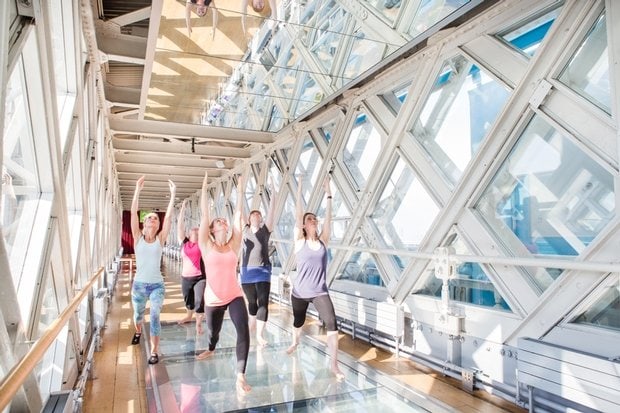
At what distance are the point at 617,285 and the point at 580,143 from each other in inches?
43.4

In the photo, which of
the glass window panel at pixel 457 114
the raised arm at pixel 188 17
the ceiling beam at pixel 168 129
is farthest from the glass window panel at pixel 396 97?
the ceiling beam at pixel 168 129

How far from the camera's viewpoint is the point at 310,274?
4164 millimetres

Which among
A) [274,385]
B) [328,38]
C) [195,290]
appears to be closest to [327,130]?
[328,38]

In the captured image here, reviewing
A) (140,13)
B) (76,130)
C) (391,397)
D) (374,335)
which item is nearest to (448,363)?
(391,397)

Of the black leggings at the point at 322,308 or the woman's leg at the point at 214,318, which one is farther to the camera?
the black leggings at the point at 322,308

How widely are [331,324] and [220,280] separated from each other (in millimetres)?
1099

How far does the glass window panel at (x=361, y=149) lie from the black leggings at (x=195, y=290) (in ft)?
8.69

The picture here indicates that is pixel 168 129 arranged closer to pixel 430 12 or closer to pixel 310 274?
pixel 310 274

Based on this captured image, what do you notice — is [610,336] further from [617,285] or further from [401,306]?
[401,306]

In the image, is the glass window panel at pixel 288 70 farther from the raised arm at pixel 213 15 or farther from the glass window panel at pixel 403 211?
the glass window panel at pixel 403 211

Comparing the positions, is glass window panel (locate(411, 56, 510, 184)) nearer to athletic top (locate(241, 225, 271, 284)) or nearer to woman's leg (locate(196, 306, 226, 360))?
athletic top (locate(241, 225, 271, 284))

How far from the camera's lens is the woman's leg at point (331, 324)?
13.0 feet

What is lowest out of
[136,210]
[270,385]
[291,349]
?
[270,385]

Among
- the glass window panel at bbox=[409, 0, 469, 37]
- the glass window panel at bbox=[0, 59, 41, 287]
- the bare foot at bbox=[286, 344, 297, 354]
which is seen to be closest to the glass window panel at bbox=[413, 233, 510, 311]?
the bare foot at bbox=[286, 344, 297, 354]
